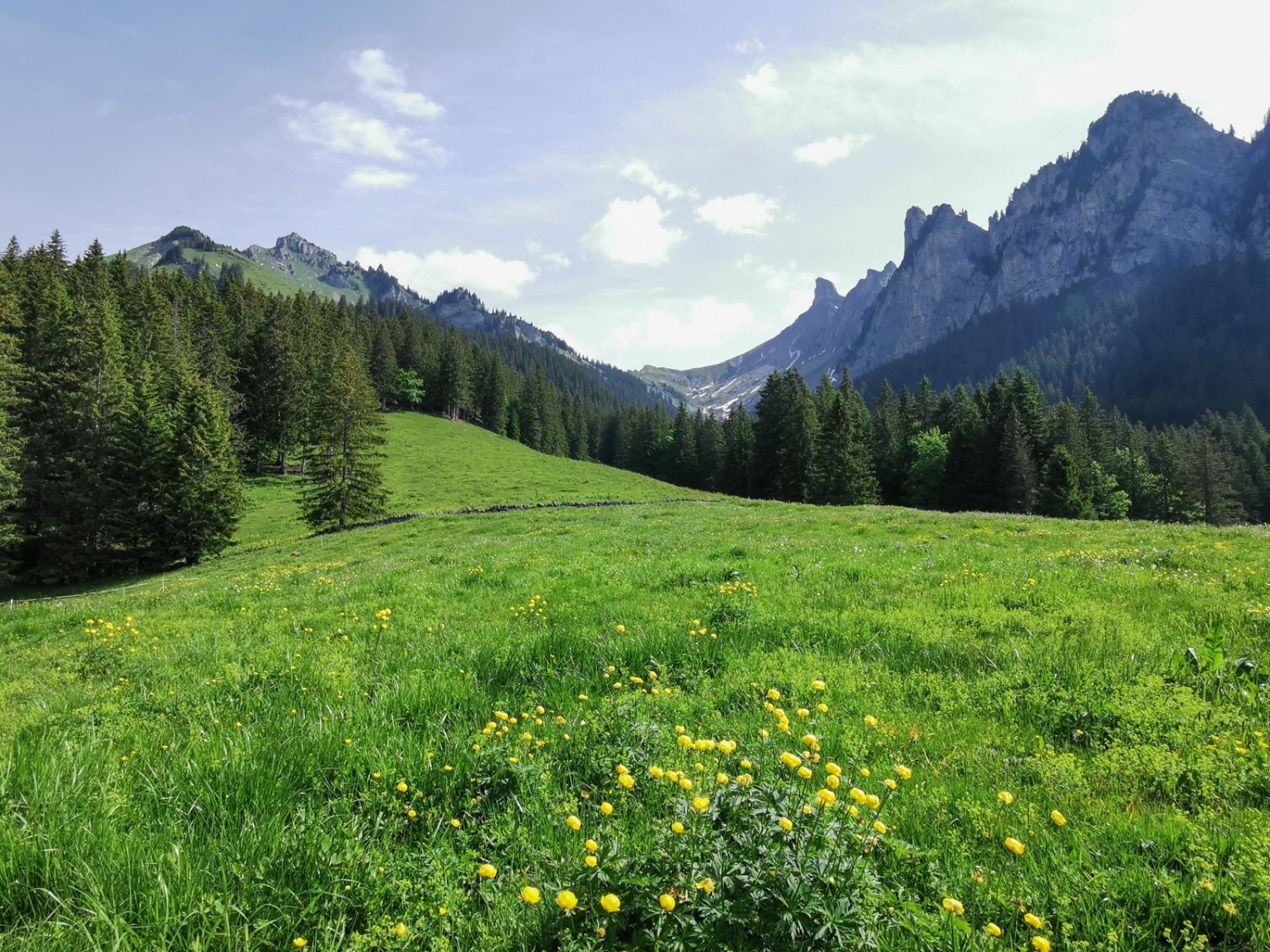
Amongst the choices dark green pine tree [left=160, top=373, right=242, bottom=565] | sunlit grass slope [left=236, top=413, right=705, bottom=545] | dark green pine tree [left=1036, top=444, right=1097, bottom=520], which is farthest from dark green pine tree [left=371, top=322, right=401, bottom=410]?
dark green pine tree [left=1036, top=444, right=1097, bottom=520]

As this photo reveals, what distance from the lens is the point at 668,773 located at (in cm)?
339

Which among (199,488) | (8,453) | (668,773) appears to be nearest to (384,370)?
(8,453)

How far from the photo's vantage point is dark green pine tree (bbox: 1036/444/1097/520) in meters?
54.5

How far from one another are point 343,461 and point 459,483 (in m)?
19.0

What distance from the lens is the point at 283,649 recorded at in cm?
770

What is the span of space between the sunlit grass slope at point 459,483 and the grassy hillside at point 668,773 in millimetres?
39165

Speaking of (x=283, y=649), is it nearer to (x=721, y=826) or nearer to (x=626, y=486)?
(x=721, y=826)

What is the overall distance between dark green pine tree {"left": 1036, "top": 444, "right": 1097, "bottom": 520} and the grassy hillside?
56056mm

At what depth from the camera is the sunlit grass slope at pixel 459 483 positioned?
4881 centimetres

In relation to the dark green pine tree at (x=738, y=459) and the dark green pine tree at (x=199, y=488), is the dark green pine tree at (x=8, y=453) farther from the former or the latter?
the dark green pine tree at (x=738, y=459)

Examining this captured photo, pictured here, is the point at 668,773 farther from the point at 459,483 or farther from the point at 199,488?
the point at 459,483

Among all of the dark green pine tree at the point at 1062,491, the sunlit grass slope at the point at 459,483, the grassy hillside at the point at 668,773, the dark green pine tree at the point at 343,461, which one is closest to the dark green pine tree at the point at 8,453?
the sunlit grass slope at the point at 459,483

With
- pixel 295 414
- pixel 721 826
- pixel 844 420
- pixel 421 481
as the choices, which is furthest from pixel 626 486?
pixel 721 826

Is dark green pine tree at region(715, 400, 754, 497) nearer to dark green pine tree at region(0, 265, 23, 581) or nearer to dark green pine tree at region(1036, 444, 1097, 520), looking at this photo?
dark green pine tree at region(1036, 444, 1097, 520)
